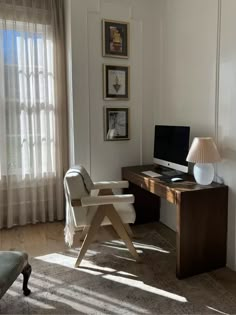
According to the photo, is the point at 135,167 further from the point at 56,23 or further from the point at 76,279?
the point at 56,23

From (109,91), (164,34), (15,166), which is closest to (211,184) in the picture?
(109,91)

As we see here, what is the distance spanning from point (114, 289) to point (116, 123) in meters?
1.88

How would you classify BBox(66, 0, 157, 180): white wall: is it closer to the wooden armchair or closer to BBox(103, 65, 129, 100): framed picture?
BBox(103, 65, 129, 100): framed picture

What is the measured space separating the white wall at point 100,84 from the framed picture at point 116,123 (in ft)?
0.20

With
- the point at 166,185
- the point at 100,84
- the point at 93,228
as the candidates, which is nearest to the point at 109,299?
the point at 93,228

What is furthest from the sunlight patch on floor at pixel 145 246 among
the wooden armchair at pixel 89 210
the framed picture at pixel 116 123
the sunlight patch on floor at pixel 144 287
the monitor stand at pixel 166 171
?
the framed picture at pixel 116 123

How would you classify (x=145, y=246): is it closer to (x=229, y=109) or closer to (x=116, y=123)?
(x=116, y=123)

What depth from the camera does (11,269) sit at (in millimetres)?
1830

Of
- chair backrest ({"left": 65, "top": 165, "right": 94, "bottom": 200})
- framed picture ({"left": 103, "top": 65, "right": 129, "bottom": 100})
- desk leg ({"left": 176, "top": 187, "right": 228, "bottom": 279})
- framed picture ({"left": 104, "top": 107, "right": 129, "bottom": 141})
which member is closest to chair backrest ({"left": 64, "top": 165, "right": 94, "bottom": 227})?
chair backrest ({"left": 65, "top": 165, "right": 94, "bottom": 200})

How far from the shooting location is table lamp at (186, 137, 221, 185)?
237 cm

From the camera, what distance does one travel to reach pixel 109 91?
10.9ft

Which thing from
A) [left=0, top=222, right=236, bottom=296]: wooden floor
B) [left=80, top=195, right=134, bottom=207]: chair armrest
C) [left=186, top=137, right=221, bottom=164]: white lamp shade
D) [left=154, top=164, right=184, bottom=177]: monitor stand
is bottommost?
[left=0, top=222, right=236, bottom=296]: wooden floor

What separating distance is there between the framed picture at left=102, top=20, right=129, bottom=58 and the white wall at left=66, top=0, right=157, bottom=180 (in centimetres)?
6

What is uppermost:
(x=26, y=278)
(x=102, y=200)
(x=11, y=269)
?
(x=102, y=200)
